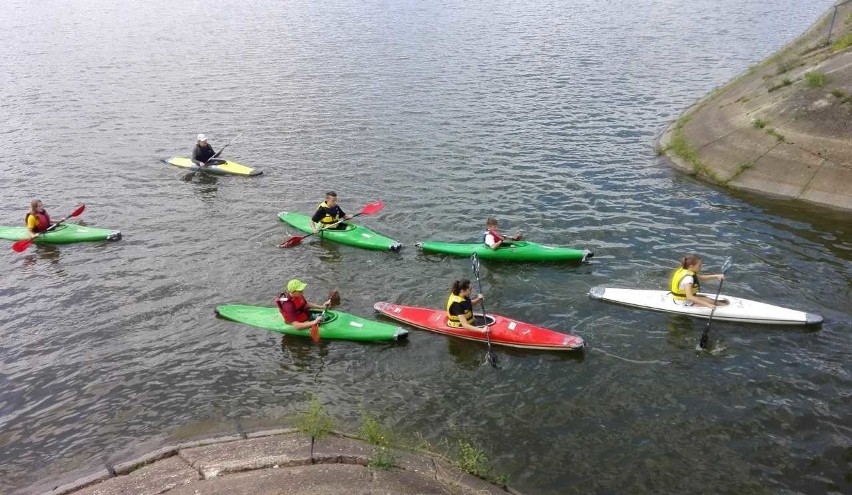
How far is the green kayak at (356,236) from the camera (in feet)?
58.3

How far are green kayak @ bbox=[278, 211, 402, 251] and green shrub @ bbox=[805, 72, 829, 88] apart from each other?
14.0 m

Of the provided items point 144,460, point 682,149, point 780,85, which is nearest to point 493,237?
point 682,149

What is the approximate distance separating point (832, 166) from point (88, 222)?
72.3 ft

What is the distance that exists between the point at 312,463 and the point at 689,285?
877 cm

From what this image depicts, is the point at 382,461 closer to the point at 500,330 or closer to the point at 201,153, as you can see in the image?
the point at 500,330

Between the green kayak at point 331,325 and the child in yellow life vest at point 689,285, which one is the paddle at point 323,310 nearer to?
the green kayak at point 331,325

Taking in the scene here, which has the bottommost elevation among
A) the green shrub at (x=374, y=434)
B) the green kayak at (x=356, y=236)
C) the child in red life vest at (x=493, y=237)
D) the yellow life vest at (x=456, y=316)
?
the green shrub at (x=374, y=434)

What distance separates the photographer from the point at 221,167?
943 inches

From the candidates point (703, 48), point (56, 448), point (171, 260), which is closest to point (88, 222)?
point (171, 260)

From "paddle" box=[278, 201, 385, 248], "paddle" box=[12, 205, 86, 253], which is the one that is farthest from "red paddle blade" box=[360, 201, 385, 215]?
"paddle" box=[12, 205, 86, 253]

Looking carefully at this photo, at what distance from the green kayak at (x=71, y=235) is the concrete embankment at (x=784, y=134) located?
58.9 ft

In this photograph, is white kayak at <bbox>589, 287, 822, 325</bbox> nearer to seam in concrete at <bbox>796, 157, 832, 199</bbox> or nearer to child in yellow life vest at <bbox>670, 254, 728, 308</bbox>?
child in yellow life vest at <bbox>670, 254, 728, 308</bbox>

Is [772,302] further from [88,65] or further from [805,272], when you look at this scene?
[88,65]

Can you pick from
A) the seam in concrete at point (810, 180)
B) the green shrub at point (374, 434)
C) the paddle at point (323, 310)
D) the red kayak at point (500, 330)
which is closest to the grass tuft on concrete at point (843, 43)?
the seam in concrete at point (810, 180)
